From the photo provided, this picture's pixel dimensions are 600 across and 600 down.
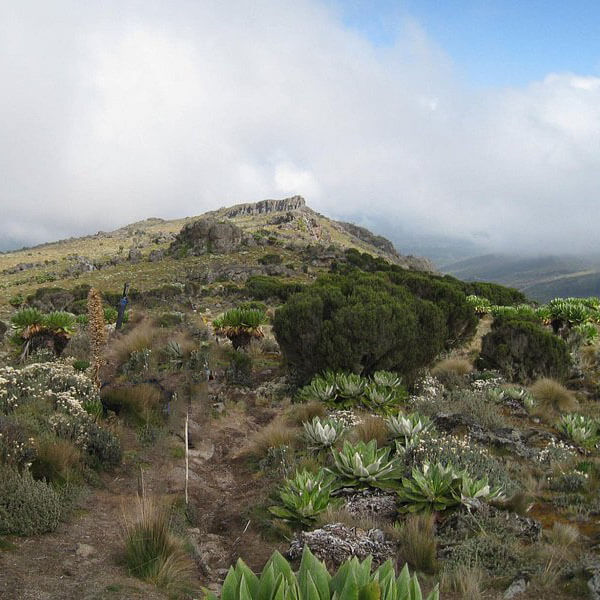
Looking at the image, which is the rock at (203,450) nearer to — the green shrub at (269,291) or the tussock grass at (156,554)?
the tussock grass at (156,554)

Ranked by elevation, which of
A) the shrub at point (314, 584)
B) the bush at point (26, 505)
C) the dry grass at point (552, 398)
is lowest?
the dry grass at point (552, 398)

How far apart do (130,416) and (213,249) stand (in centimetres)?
4031

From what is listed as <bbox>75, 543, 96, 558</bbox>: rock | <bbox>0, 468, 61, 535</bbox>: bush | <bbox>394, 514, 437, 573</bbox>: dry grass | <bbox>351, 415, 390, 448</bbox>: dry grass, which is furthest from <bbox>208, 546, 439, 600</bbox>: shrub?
<bbox>351, 415, 390, 448</bbox>: dry grass

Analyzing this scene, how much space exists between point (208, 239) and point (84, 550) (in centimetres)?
4549

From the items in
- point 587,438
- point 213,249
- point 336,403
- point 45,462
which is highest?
point 213,249

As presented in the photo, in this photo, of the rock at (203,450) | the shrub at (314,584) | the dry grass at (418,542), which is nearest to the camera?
the shrub at (314,584)

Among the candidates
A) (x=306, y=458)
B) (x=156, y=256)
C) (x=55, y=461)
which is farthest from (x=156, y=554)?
(x=156, y=256)

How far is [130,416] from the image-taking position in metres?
7.83

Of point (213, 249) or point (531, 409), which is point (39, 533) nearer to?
point (531, 409)

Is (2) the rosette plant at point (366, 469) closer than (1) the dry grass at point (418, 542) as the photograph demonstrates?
No

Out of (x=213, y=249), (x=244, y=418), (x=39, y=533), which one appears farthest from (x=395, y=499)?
(x=213, y=249)

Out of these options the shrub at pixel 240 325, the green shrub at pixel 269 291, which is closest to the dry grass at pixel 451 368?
the shrub at pixel 240 325

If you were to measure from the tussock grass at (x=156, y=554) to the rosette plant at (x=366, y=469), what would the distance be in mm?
2109

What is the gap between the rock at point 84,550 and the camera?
4125 mm
